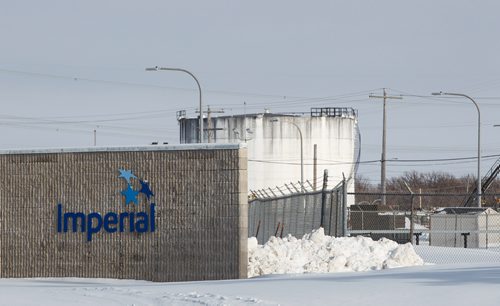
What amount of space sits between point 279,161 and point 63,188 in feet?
154

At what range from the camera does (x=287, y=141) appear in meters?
76.5

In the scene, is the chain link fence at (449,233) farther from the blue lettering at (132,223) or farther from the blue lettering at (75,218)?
the blue lettering at (75,218)

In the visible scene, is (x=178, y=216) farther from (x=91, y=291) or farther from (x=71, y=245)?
(x=91, y=291)

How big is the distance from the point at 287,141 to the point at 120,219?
157ft

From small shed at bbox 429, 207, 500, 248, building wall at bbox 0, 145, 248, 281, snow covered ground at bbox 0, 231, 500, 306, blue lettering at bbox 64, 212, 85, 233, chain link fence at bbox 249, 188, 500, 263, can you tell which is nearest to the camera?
snow covered ground at bbox 0, 231, 500, 306

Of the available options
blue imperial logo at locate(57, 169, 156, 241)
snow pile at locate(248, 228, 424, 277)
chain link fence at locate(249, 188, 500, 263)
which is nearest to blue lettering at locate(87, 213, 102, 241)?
blue imperial logo at locate(57, 169, 156, 241)

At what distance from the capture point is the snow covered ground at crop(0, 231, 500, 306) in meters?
16.3

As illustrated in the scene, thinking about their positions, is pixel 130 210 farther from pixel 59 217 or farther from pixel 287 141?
pixel 287 141

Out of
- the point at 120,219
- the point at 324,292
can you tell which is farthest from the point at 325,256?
the point at 324,292

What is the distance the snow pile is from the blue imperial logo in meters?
3.06

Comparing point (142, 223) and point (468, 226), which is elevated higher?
point (142, 223)

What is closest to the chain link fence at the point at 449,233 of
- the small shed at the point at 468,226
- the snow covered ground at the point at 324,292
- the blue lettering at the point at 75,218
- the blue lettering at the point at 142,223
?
the small shed at the point at 468,226

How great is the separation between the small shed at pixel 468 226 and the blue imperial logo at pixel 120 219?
1583 centimetres

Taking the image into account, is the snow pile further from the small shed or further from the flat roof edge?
the small shed
